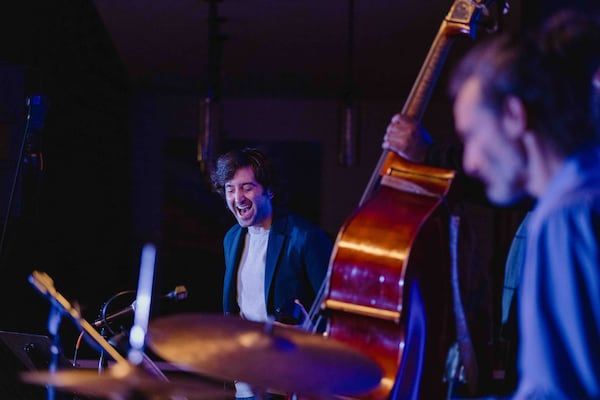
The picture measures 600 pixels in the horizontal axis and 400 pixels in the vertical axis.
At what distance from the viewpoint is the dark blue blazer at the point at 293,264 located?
3502 millimetres

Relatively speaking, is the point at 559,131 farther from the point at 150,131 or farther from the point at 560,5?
the point at 150,131

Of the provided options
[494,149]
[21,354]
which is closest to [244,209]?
[21,354]

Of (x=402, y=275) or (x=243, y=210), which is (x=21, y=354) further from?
(x=402, y=275)

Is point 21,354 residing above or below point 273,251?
below

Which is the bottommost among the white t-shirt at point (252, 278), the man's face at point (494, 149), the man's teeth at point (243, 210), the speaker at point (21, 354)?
the speaker at point (21, 354)

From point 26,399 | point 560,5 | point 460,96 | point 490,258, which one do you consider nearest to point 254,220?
point 26,399

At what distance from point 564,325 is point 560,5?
2874 millimetres

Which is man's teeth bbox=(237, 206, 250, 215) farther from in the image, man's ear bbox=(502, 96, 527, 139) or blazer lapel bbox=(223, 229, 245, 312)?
man's ear bbox=(502, 96, 527, 139)

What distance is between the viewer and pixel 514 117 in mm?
1495

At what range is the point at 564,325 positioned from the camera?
1.39 meters

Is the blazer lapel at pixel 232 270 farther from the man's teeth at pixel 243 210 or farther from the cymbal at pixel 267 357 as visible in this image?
the cymbal at pixel 267 357

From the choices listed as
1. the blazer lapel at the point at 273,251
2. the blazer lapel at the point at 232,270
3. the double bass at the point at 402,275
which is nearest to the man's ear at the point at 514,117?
the double bass at the point at 402,275

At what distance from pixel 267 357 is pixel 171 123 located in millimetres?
6936

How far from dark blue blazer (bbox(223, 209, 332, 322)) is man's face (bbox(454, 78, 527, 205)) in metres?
2.00
